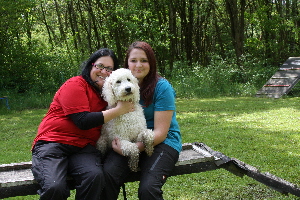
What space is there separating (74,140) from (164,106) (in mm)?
820

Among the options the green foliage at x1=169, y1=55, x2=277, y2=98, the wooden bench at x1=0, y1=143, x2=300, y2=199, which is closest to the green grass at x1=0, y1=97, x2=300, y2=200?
the wooden bench at x1=0, y1=143, x2=300, y2=199

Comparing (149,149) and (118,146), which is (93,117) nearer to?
(118,146)

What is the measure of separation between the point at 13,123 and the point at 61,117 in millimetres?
7343

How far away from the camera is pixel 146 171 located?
110 inches

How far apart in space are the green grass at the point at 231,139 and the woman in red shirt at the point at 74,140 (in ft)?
4.72

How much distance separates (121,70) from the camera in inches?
117

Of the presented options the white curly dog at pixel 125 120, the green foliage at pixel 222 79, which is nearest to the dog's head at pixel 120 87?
the white curly dog at pixel 125 120

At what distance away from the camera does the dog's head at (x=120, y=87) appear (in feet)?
9.51

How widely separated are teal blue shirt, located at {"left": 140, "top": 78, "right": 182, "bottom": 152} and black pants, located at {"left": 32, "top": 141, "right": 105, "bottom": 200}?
63 centimetres

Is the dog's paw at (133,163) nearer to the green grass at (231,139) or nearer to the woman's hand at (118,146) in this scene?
the woman's hand at (118,146)

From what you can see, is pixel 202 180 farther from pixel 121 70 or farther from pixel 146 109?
pixel 121 70

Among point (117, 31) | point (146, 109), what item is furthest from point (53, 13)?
point (146, 109)

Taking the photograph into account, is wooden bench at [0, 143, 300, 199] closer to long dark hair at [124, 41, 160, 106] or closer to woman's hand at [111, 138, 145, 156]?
woman's hand at [111, 138, 145, 156]

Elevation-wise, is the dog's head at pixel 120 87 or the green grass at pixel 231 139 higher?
the dog's head at pixel 120 87
